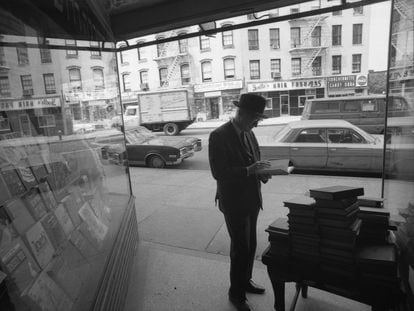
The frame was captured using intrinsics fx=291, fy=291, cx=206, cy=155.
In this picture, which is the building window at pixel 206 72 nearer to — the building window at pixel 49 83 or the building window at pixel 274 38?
the building window at pixel 274 38

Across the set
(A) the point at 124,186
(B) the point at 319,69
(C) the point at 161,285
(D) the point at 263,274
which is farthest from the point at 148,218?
(B) the point at 319,69

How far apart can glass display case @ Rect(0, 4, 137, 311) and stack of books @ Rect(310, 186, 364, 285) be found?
1.60 meters

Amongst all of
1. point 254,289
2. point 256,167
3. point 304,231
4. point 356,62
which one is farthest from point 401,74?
point 356,62

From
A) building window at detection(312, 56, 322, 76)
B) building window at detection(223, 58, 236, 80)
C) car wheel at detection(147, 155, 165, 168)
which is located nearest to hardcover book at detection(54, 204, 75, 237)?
car wheel at detection(147, 155, 165, 168)

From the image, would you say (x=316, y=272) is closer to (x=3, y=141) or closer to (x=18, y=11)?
(x=3, y=141)

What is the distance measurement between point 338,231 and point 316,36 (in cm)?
2817

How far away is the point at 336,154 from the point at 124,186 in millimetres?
5438

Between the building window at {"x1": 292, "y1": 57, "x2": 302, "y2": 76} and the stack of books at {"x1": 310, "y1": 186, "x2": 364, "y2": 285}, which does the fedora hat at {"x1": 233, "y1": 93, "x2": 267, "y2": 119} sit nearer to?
the stack of books at {"x1": 310, "y1": 186, "x2": 364, "y2": 285}

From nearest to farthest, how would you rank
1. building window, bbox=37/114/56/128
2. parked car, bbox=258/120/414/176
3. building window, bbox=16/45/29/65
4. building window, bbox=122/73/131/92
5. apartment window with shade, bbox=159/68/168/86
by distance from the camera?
building window, bbox=16/45/29/65
building window, bbox=37/114/56/128
parked car, bbox=258/120/414/176
apartment window with shade, bbox=159/68/168/86
building window, bbox=122/73/131/92

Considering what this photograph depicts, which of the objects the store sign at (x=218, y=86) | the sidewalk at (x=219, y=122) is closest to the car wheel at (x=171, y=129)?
the sidewalk at (x=219, y=122)

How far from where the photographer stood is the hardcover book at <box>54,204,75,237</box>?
1.87 metres

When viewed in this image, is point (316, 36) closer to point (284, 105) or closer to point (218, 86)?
point (284, 105)

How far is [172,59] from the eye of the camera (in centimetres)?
2722

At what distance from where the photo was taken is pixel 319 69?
26.8 metres
